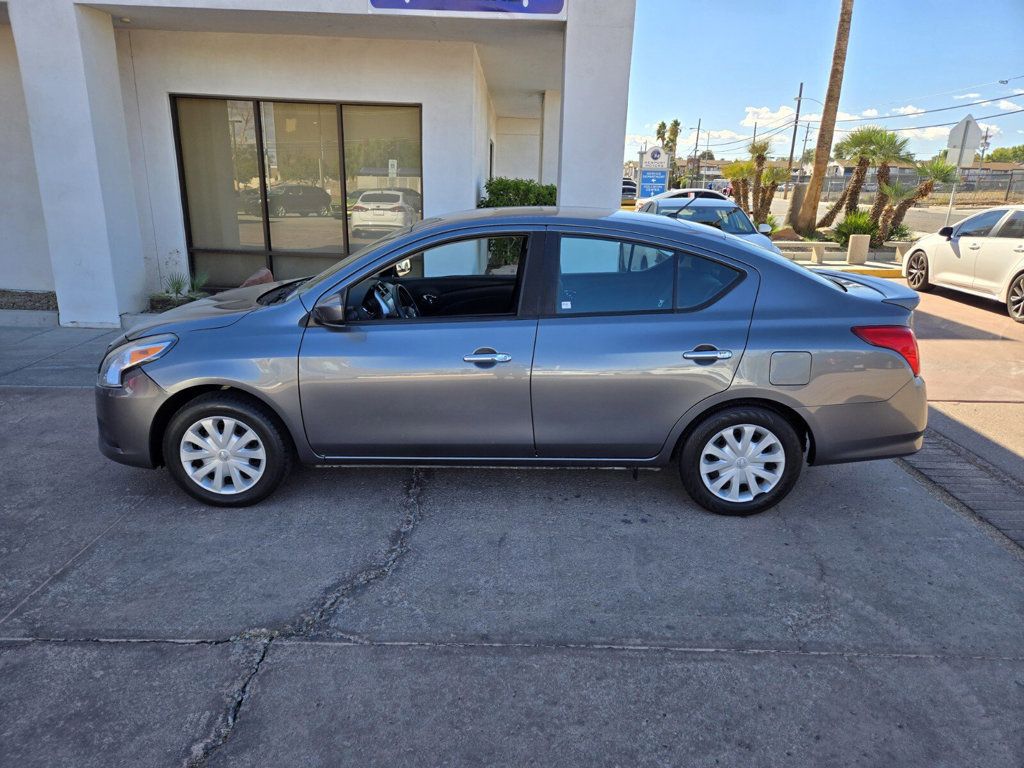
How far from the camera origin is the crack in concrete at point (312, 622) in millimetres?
2527

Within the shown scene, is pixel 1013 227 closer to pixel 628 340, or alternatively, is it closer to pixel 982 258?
pixel 982 258

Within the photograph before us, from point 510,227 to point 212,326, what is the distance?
179 centimetres

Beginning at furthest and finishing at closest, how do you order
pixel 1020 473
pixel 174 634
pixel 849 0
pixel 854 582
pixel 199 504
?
pixel 849 0, pixel 1020 473, pixel 199 504, pixel 854 582, pixel 174 634

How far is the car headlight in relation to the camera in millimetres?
4051

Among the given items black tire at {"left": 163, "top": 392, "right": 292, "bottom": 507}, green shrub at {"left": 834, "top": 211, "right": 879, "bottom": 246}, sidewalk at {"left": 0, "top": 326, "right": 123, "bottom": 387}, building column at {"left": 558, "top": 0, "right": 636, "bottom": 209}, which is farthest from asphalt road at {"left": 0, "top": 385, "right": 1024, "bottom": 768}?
green shrub at {"left": 834, "top": 211, "right": 879, "bottom": 246}

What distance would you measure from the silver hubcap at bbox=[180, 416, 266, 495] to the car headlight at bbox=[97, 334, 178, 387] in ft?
1.52

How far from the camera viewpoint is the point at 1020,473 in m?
4.97

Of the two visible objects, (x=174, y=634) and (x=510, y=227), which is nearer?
(x=174, y=634)

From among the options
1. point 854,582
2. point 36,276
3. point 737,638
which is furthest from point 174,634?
point 36,276

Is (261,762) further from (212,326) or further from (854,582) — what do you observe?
(854,582)

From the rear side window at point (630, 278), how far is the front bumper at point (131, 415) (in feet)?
7.70

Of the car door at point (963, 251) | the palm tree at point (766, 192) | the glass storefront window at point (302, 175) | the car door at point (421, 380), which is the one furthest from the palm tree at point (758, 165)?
the car door at point (421, 380)

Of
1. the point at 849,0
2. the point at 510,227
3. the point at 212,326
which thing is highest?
the point at 849,0

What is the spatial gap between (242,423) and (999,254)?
11.0 m
